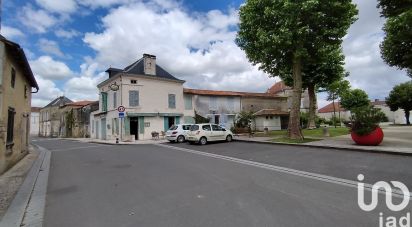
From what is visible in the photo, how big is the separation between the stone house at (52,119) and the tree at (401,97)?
179 feet

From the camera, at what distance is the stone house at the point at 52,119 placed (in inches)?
1901

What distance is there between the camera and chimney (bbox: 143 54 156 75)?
28191mm

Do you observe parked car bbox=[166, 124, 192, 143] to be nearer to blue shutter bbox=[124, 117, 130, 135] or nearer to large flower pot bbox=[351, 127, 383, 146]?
blue shutter bbox=[124, 117, 130, 135]

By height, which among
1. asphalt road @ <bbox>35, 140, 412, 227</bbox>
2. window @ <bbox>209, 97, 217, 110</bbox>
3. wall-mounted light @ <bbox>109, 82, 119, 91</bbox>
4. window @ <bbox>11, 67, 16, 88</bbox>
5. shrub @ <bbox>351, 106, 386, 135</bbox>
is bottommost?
asphalt road @ <bbox>35, 140, 412, 227</bbox>

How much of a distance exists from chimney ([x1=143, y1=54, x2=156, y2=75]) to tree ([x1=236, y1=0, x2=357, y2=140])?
12.6 m

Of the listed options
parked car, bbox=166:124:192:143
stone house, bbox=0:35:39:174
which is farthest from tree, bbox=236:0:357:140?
stone house, bbox=0:35:39:174

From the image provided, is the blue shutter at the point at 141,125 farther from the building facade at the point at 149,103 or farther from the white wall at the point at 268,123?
the white wall at the point at 268,123

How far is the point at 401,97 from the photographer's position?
39750 millimetres

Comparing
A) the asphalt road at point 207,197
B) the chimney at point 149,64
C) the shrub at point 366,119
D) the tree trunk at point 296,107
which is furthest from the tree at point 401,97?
the asphalt road at point 207,197

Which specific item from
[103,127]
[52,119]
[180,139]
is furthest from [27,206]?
[52,119]

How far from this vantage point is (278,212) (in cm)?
450

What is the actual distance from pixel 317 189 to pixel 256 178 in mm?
1722

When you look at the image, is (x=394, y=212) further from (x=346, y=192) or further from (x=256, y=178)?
(x=256, y=178)

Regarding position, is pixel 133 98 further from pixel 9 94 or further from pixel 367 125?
pixel 367 125
